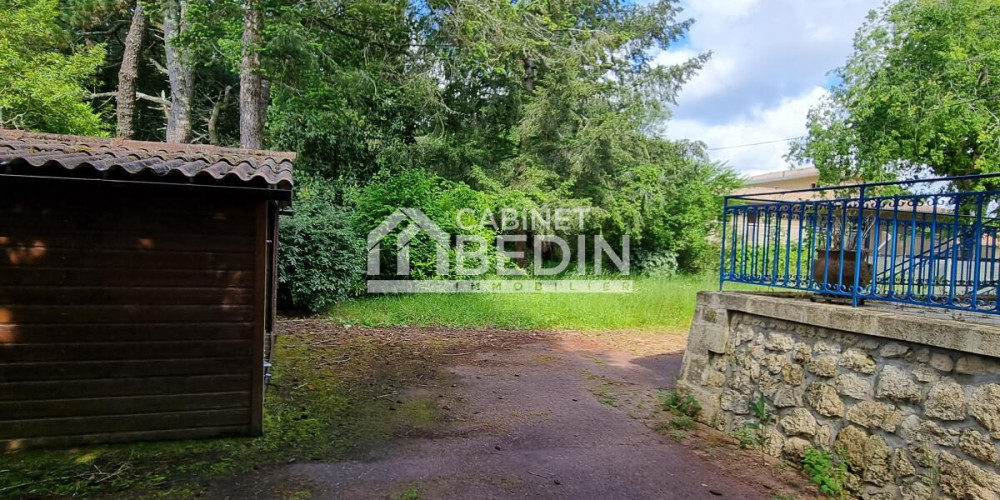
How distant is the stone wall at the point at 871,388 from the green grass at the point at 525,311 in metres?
5.16

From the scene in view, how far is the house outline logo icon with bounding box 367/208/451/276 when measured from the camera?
10.8 m

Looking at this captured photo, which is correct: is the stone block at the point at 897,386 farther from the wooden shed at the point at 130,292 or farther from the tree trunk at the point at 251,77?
the tree trunk at the point at 251,77

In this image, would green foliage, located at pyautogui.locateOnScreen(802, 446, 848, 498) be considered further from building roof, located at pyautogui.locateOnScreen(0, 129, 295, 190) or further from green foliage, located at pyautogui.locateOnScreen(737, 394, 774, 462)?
building roof, located at pyautogui.locateOnScreen(0, 129, 295, 190)

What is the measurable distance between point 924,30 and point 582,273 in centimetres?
927

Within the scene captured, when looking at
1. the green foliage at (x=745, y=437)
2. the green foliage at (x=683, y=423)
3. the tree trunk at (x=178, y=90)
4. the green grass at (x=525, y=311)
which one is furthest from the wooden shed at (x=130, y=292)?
the tree trunk at (x=178, y=90)

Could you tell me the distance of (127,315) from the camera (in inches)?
147

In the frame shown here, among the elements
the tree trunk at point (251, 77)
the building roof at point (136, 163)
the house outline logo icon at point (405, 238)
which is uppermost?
the tree trunk at point (251, 77)

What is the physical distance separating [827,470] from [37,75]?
15.0m

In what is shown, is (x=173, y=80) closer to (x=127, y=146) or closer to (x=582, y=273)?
(x=127, y=146)

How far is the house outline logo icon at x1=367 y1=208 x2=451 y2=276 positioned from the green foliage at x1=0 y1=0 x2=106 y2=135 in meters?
7.58

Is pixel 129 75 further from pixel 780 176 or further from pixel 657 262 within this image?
pixel 780 176

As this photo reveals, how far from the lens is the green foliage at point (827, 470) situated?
3.24m

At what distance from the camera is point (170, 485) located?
313cm

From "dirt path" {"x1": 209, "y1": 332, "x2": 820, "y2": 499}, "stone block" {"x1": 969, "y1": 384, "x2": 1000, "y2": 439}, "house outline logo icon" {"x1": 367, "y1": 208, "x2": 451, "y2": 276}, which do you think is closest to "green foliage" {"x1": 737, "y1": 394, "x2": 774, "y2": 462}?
"dirt path" {"x1": 209, "y1": 332, "x2": 820, "y2": 499}
